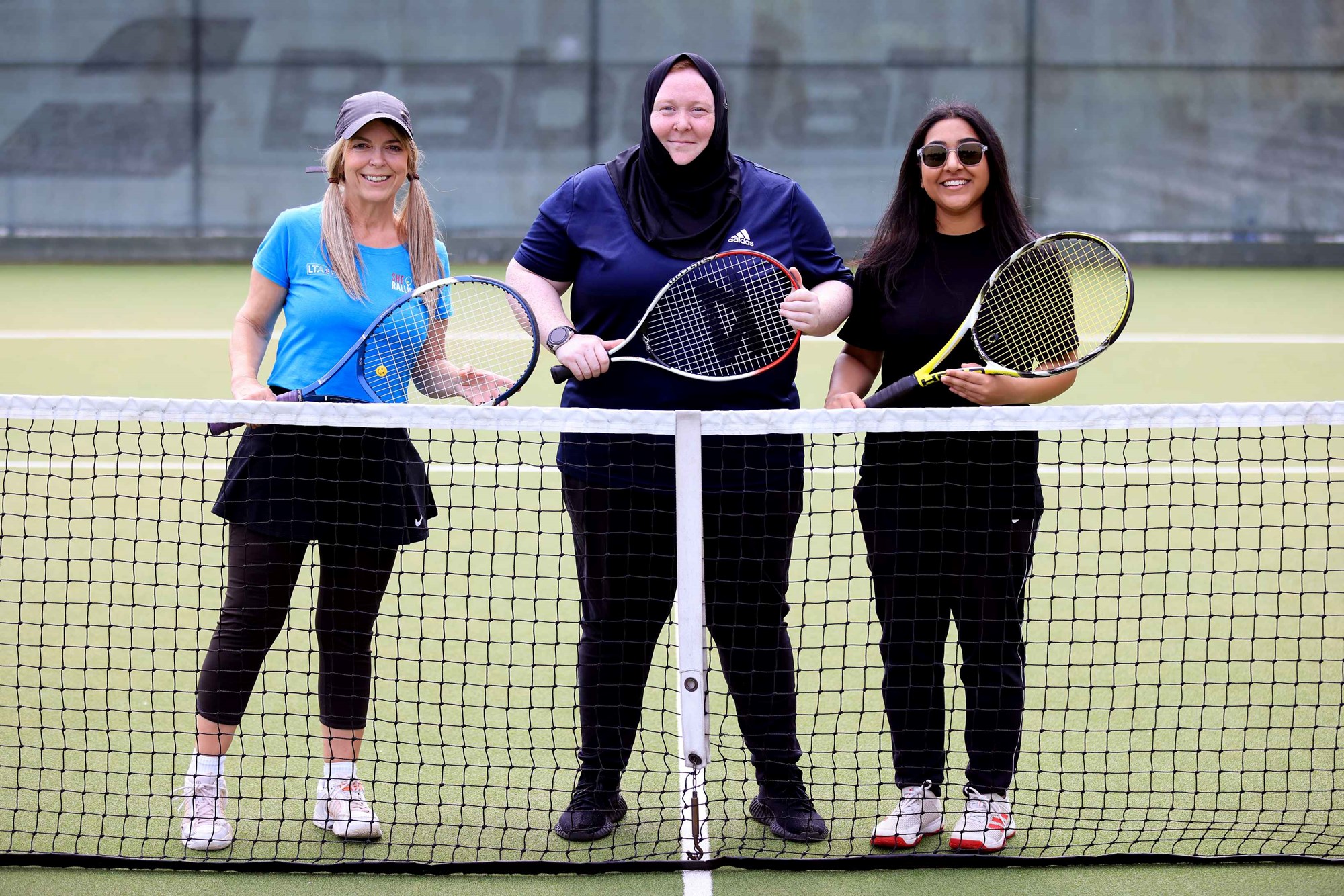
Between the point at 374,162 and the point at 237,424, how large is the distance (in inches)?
27.4

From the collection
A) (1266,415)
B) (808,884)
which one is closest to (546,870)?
(808,884)

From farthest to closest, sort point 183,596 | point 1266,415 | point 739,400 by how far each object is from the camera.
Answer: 1. point 183,596
2. point 739,400
3. point 1266,415

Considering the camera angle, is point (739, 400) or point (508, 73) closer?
point (739, 400)

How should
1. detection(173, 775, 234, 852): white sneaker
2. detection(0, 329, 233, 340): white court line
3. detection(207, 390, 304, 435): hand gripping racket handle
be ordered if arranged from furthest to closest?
detection(0, 329, 233, 340): white court line < detection(173, 775, 234, 852): white sneaker < detection(207, 390, 304, 435): hand gripping racket handle

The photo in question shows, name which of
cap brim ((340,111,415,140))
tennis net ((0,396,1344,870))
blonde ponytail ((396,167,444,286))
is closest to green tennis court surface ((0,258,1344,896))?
tennis net ((0,396,1344,870))

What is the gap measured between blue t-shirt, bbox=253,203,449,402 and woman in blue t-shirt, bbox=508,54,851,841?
0.35 meters

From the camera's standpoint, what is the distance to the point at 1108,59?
16891 millimetres

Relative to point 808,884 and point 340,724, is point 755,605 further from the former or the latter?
point 340,724

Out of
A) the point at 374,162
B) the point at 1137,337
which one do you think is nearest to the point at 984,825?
the point at 374,162

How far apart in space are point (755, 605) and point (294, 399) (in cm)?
119

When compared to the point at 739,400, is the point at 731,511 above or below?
below

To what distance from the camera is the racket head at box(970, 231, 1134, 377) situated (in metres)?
3.22

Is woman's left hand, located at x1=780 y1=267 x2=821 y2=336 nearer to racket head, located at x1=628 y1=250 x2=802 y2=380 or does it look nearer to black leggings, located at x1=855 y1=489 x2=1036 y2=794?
racket head, located at x1=628 y1=250 x2=802 y2=380

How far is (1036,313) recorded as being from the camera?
10.8 feet
